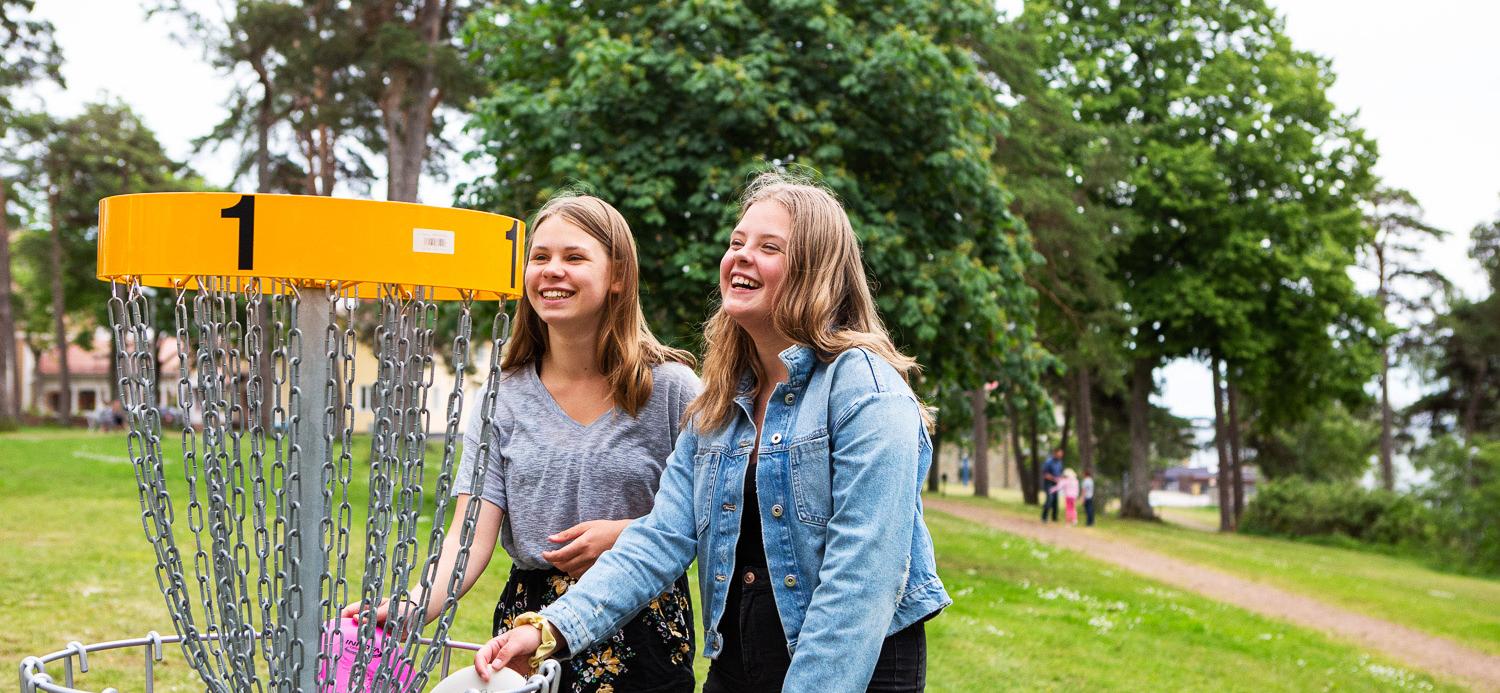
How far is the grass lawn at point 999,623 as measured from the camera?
6.95 meters

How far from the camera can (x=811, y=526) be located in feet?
7.17

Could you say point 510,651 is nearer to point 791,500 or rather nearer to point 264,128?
point 791,500

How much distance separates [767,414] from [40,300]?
54417 millimetres

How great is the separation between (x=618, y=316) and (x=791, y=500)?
0.82m

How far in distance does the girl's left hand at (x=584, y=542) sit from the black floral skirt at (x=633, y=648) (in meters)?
0.10

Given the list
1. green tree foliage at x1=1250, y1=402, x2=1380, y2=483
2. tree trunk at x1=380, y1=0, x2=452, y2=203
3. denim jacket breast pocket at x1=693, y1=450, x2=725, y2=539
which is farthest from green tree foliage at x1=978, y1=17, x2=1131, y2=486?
green tree foliage at x1=1250, y1=402, x2=1380, y2=483

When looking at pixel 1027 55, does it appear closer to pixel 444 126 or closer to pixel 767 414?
pixel 444 126

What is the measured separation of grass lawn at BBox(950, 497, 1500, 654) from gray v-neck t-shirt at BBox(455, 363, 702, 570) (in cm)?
1230

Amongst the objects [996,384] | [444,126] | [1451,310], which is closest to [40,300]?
[444,126]

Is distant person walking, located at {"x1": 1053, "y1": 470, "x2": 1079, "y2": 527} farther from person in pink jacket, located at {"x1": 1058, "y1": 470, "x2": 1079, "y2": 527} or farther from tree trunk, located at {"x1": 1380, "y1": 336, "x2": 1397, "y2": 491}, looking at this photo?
tree trunk, located at {"x1": 1380, "y1": 336, "x2": 1397, "y2": 491}

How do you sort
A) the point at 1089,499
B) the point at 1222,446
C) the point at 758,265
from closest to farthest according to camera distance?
1. the point at 758,265
2. the point at 1089,499
3. the point at 1222,446

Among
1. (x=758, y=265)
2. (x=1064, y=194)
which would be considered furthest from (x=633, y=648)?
(x=1064, y=194)

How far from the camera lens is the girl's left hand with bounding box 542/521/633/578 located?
2.59m

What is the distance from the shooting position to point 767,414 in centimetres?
229
